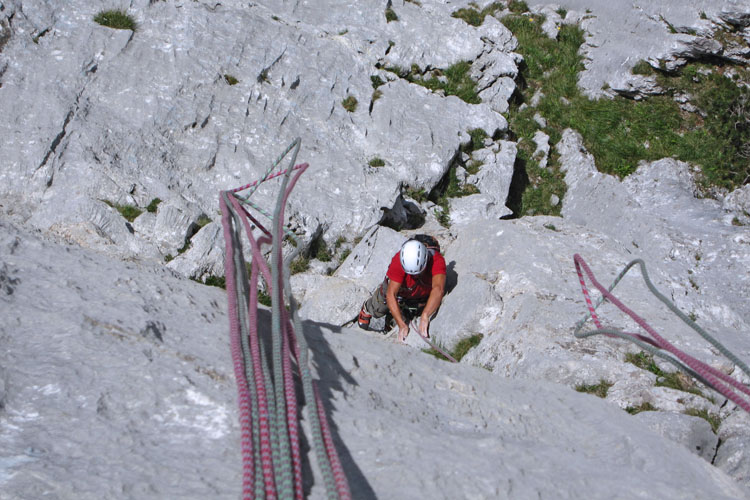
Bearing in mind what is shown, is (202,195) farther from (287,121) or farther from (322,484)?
(322,484)


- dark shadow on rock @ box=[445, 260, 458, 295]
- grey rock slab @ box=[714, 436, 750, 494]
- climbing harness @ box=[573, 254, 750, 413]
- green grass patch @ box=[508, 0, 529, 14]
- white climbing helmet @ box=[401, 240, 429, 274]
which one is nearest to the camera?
climbing harness @ box=[573, 254, 750, 413]

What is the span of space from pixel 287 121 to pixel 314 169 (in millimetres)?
1289

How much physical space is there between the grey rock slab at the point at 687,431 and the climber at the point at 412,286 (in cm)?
325

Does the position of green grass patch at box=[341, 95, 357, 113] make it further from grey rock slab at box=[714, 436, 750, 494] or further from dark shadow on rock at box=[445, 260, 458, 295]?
grey rock slab at box=[714, 436, 750, 494]

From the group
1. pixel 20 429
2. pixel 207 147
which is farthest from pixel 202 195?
pixel 20 429

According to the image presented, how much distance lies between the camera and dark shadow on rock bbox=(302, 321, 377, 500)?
2.71 meters

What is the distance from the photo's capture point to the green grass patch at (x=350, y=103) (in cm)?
1112

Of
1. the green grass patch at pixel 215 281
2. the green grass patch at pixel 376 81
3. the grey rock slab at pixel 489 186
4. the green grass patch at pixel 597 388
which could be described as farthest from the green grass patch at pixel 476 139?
the green grass patch at pixel 597 388

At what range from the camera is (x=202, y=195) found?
30.9 feet

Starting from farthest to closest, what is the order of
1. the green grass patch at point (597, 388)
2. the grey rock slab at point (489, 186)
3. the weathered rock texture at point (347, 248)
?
1. the grey rock slab at point (489, 186)
2. the green grass patch at point (597, 388)
3. the weathered rock texture at point (347, 248)

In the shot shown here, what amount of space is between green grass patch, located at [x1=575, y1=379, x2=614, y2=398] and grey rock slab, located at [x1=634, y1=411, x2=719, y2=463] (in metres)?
0.61

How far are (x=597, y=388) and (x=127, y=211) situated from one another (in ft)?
22.8

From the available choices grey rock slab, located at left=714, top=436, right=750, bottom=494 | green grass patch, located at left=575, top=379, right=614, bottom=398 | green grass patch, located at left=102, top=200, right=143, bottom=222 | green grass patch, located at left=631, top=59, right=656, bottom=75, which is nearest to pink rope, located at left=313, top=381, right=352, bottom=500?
grey rock slab, located at left=714, top=436, right=750, bottom=494

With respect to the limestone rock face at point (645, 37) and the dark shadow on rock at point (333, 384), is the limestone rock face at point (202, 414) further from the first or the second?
the limestone rock face at point (645, 37)
